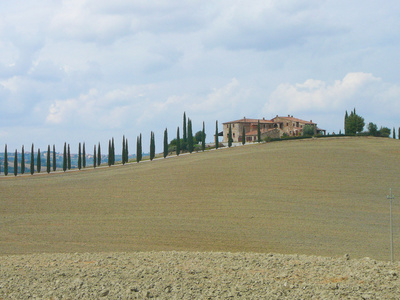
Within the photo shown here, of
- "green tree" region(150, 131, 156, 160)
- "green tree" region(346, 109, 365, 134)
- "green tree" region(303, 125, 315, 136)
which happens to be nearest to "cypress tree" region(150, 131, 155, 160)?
"green tree" region(150, 131, 156, 160)

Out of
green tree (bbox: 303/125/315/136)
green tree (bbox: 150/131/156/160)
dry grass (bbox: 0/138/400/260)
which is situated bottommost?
dry grass (bbox: 0/138/400/260)

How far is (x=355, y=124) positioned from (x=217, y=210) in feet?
196

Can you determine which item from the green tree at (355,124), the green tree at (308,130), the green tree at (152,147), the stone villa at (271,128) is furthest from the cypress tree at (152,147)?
the green tree at (355,124)

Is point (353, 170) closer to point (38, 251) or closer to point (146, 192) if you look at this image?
point (146, 192)

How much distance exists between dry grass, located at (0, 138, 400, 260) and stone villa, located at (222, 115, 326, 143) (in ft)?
145

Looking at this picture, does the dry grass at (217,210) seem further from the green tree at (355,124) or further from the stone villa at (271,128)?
the stone villa at (271,128)

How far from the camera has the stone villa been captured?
9156cm

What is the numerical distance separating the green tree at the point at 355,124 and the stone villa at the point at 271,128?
9789mm

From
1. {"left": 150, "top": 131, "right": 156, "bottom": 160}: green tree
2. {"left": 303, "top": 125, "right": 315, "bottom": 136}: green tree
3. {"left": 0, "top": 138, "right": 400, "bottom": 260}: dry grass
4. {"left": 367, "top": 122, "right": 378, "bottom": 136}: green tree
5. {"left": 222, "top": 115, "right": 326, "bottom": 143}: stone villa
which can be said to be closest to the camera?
{"left": 0, "top": 138, "right": 400, "bottom": 260}: dry grass

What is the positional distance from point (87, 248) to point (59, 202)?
12.7 meters

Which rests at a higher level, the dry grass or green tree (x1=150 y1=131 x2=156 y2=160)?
green tree (x1=150 y1=131 x2=156 y2=160)

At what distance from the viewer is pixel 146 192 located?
3500 cm

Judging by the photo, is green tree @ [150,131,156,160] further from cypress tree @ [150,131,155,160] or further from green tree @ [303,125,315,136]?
green tree @ [303,125,315,136]

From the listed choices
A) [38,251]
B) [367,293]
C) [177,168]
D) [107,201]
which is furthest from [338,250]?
[177,168]
